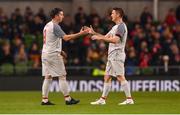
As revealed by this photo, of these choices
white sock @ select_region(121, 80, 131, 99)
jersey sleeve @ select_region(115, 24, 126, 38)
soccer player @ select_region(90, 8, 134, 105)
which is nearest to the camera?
jersey sleeve @ select_region(115, 24, 126, 38)

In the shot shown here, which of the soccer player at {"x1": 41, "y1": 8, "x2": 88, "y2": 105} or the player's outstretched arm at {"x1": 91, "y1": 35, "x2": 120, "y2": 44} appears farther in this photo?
the soccer player at {"x1": 41, "y1": 8, "x2": 88, "y2": 105}

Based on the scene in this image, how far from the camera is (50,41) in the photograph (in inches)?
698

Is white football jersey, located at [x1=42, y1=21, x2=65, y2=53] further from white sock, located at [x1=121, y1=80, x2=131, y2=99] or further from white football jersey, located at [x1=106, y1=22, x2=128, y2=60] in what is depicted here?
white sock, located at [x1=121, y1=80, x2=131, y2=99]

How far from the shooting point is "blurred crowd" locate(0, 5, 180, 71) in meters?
27.8

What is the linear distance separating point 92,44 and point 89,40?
67cm

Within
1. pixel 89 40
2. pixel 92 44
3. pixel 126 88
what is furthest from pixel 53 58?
pixel 89 40

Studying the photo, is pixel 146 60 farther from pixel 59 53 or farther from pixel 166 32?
pixel 59 53

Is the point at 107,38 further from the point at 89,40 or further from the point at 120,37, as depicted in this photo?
the point at 89,40

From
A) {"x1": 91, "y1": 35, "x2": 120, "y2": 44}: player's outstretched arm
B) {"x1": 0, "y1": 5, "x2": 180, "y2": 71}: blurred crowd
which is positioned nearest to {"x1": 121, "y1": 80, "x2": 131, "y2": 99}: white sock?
{"x1": 91, "y1": 35, "x2": 120, "y2": 44}: player's outstretched arm

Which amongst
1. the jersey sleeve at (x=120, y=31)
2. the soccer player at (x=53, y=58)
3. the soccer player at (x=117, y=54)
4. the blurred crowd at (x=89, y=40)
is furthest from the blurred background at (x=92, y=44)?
the jersey sleeve at (x=120, y=31)

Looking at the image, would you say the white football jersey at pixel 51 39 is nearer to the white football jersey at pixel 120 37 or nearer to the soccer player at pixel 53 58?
the soccer player at pixel 53 58

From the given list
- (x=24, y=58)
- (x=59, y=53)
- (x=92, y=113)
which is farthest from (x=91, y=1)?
(x=92, y=113)

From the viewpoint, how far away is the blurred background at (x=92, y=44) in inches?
1038

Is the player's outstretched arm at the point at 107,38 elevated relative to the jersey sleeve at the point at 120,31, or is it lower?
lower
